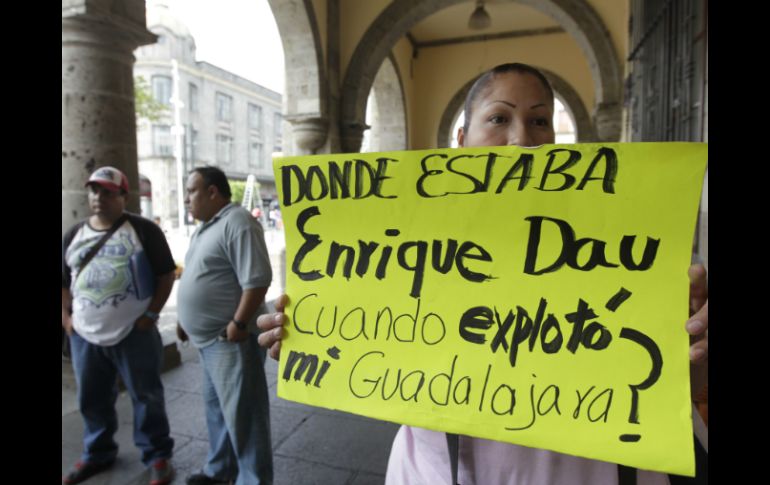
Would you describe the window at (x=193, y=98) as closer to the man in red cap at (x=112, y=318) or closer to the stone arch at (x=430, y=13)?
the stone arch at (x=430, y=13)

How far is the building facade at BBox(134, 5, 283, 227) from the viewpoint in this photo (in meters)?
28.3

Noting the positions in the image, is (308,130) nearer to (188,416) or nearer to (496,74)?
(188,416)

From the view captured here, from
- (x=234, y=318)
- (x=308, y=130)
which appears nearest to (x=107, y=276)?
(x=234, y=318)

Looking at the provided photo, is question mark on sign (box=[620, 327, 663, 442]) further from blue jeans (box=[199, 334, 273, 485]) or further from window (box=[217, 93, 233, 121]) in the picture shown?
window (box=[217, 93, 233, 121])

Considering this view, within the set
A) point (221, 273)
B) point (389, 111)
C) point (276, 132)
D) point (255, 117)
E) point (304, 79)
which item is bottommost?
point (221, 273)

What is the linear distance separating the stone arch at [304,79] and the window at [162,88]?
26887mm

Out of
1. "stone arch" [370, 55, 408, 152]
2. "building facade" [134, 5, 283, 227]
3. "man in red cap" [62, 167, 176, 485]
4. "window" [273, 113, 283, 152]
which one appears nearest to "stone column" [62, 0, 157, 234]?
"man in red cap" [62, 167, 176, 485]

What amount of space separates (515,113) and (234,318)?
5.34 ft

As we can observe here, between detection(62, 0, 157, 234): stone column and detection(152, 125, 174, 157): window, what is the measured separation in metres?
28.3

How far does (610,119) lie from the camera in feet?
20.6

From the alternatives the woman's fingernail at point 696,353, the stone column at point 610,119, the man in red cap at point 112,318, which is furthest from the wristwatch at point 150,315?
the stone column at point 610,119

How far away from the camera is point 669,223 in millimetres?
817
